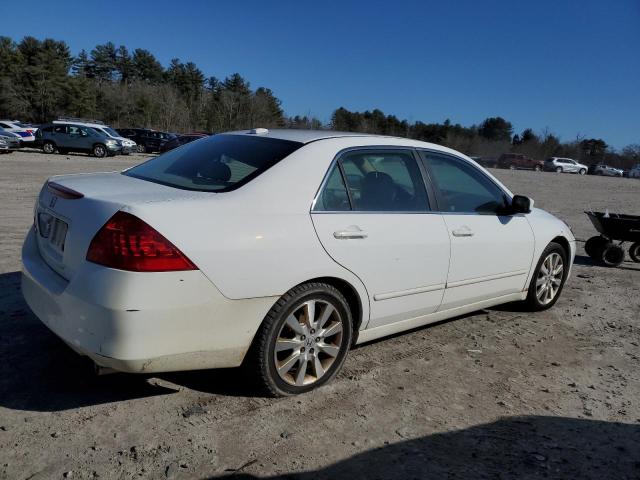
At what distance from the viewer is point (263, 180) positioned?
3.11 meters

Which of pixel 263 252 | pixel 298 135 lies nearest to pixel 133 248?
pixel 263 252

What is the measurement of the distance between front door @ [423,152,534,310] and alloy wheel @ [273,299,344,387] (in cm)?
112

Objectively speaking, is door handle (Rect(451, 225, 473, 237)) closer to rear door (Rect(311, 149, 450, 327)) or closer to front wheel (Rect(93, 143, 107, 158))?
rear door (Rect(311, 149, 450, 327))

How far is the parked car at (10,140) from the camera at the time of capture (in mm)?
25995

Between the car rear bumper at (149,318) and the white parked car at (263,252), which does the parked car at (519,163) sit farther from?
the car rear bumper at (149,318)

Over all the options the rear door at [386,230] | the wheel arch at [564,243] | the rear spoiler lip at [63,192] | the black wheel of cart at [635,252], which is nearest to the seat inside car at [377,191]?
the rear door at [386,230]

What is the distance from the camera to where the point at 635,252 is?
8.16 meters

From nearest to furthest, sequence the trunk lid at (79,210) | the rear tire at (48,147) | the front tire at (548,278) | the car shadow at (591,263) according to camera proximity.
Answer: the trunk lid at (79,210)
the front tire at (548,278)
the car shadow at (591,263)
the rear tire at (48,147)

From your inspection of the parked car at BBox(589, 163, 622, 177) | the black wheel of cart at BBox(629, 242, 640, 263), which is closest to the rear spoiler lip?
the black wheel of cart at BBox(629, 242, 640, 263)

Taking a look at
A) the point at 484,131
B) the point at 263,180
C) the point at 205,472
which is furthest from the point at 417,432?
the point at 484,131

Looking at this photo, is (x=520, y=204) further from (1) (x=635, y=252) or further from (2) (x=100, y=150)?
(2) (x=100, y=150)

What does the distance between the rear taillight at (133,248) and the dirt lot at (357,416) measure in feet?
2.99

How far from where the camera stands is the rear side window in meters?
3.41

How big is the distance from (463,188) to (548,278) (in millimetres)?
1546
